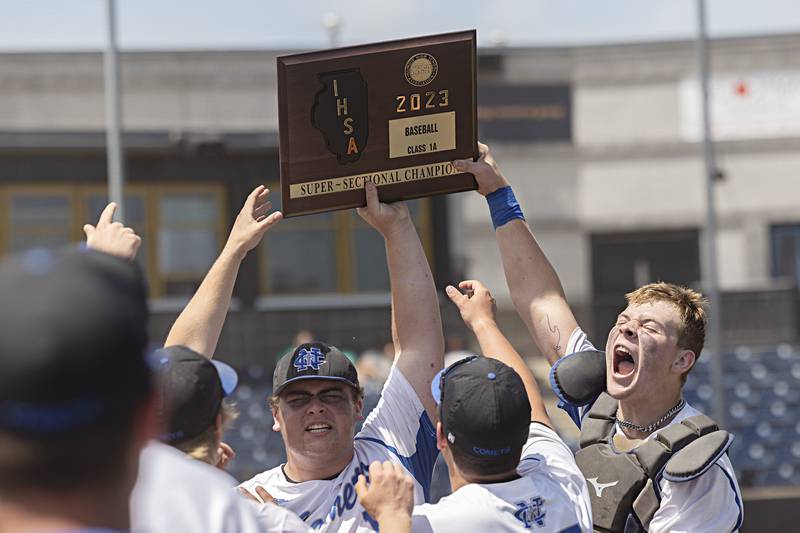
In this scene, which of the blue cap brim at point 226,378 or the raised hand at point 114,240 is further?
the raised hand at point 114,240

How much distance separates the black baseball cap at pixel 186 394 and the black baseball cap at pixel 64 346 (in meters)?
0.87

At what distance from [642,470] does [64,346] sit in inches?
87.4

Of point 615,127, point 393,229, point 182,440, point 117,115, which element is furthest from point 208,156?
point 182,440

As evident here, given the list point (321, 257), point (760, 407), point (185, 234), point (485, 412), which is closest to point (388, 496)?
point (485, 412)

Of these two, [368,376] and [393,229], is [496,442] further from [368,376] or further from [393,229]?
[368,376]

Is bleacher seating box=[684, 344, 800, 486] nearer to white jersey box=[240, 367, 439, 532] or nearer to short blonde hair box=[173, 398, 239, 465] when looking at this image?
white jersey box=[240, 367, 439, 532]

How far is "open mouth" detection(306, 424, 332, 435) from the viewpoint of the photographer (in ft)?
10.2

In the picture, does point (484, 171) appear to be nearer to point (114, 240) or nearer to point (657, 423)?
point (657, 423)

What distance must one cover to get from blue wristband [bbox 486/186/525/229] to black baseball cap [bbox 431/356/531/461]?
1056 millimetres

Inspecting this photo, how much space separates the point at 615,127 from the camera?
24.9m

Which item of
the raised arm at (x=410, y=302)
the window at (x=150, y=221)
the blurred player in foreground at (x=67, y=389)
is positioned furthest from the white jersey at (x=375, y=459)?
the window at (x=150, y=221)

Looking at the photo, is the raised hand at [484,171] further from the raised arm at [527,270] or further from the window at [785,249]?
the window at [785,249]

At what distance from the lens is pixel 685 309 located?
329 centimetres

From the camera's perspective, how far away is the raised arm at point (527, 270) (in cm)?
345
